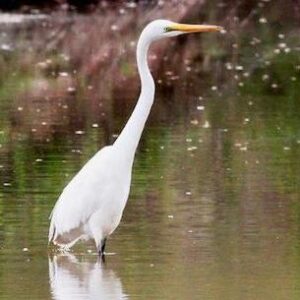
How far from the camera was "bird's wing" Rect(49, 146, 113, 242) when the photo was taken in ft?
36.0

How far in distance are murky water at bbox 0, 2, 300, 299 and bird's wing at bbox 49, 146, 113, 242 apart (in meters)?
0.27

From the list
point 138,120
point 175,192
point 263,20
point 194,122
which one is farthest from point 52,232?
point 263,20

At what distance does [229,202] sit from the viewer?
42.0ft

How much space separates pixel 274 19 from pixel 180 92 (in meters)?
11.3

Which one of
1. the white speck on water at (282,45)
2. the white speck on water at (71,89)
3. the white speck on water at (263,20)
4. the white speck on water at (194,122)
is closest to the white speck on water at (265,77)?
the white speck on water at (71,89)

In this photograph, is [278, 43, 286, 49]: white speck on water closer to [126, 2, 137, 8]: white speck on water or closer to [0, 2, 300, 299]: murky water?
[0, 2, 300, 299]: murky water

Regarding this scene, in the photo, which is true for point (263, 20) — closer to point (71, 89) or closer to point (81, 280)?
point (71, 89)

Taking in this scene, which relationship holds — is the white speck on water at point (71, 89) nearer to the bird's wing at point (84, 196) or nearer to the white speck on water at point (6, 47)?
the white speck on water at point (6, 47)

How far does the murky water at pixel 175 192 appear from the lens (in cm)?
990

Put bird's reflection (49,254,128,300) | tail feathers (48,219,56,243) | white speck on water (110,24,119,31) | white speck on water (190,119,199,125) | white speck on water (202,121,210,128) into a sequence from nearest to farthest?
bird's reflection (49,254,128,300) < tail feathers (48,219,56,243) < white speck on water (202,121,210,128) < white speck on water (190,119,199,125) < white speck on water (110,24,119,31)

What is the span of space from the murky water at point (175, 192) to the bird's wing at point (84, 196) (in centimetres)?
27

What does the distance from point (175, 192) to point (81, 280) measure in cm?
328

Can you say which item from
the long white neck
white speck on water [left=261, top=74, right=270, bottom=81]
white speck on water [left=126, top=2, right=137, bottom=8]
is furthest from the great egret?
white speck on water [left=126, top=2, right=137, bottom=8]

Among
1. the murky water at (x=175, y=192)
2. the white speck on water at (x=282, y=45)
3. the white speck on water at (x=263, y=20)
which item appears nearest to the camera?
the murky water at (x=175, y=192)
